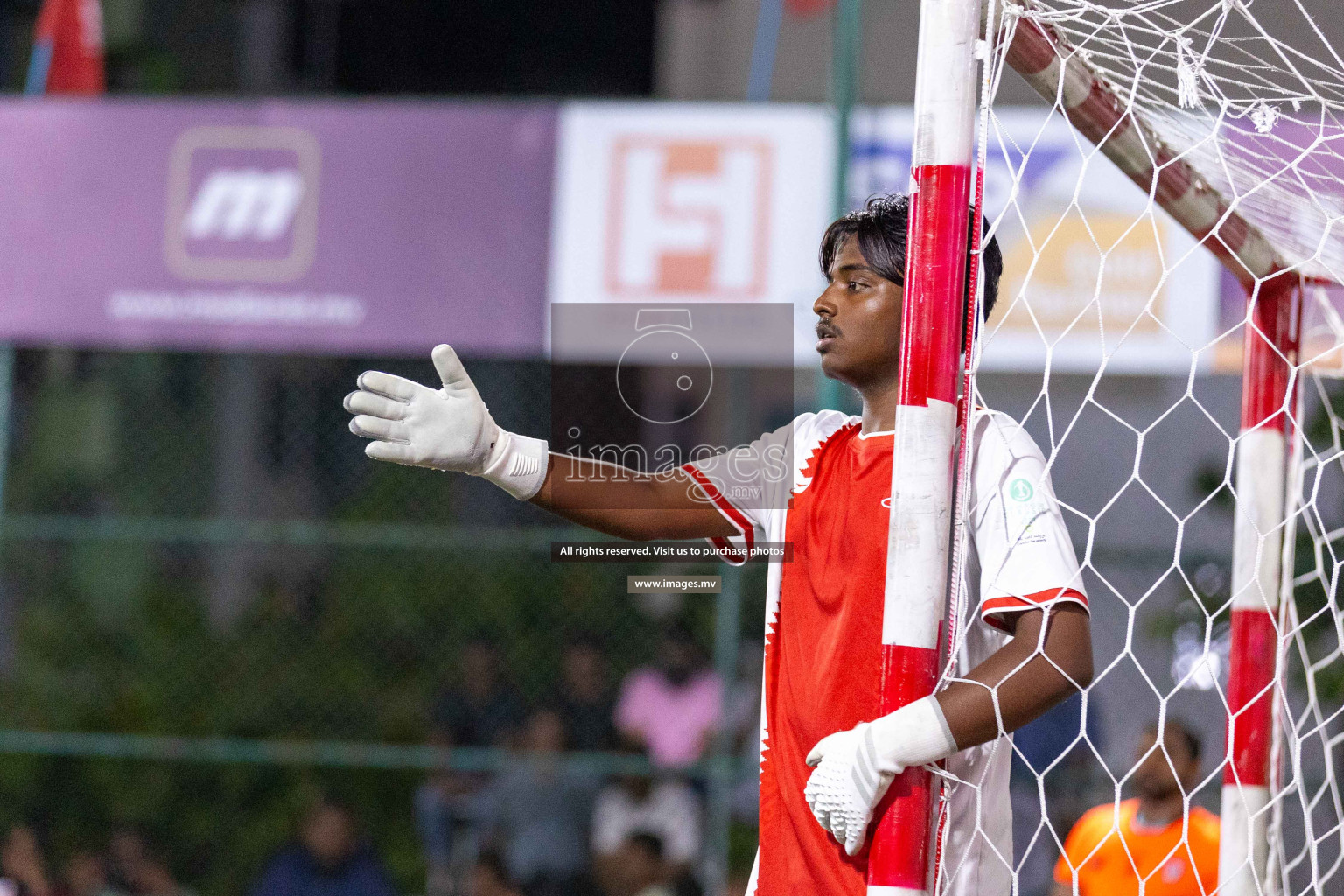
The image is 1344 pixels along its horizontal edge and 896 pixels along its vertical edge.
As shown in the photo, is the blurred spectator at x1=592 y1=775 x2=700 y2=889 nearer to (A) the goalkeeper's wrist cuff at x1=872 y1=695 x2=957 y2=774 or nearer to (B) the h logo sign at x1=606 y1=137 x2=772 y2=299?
(B) the h logo sign at x1=606 y1=137 x2=772 y2=299

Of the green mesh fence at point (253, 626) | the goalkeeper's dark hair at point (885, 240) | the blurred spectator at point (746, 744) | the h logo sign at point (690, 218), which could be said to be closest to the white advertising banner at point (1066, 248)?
the h logo sign at point (690, 218)

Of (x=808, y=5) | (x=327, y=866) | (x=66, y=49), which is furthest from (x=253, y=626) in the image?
(x=808, y=5)

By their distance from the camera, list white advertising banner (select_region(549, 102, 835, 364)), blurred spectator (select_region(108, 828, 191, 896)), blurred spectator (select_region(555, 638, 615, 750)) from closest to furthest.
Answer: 1. white advertising banner (select_region(549, 102, 835, 364))
2. blurred spectator (select_region(108, 828, 191, 896))
3. blurred spectator (select_region(555, 638, 615, 750))

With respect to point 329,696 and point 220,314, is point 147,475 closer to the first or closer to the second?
point 329,696

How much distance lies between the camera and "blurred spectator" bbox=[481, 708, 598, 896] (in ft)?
20.1

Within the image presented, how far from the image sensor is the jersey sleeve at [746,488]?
93.5 inches

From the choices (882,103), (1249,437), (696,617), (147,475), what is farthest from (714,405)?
(1249,437)

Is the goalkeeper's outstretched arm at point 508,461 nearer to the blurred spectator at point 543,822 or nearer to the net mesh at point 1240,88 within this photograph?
the net mesh at point 1240,88

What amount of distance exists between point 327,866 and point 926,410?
4920 millimetres

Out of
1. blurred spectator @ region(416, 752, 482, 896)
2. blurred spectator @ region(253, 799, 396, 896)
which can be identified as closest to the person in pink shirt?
blurred spectator @ region(416, 752, 482, 896)

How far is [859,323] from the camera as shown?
221 centimetres

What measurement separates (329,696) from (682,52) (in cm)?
655

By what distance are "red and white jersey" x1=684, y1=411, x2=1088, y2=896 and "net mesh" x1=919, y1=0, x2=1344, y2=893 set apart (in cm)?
7

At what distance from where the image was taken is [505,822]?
20.5 ft
